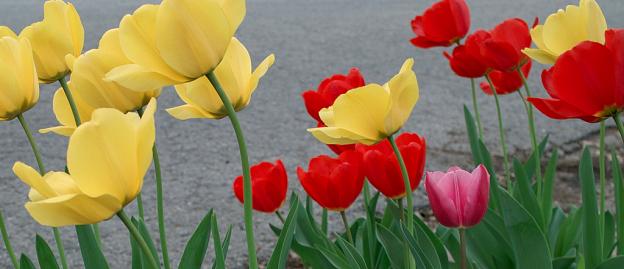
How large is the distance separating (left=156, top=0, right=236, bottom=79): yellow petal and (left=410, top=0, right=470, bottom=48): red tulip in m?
1.17

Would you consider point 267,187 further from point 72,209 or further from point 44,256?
point 72,209

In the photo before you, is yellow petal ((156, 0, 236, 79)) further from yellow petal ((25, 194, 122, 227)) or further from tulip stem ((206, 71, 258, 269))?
yellow petal ((25, 194, 122, 227))


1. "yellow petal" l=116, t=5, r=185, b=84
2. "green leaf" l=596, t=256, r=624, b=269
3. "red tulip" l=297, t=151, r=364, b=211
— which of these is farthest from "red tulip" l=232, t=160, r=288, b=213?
"yellow petal" l=116, t=5, r=185, b=84

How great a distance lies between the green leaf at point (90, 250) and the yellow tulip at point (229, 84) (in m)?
0.35

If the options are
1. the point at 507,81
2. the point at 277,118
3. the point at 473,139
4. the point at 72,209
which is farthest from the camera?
the point at 277,118

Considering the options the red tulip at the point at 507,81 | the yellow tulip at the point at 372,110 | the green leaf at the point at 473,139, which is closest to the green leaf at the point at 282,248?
the yellow tulip at the point at 372,110

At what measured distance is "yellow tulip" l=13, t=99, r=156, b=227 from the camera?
91 centimetres

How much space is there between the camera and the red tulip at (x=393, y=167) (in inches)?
55.8

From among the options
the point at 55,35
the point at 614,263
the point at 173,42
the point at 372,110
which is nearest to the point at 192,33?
the point at 173,42

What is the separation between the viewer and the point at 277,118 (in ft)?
14.6

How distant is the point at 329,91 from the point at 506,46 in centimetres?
41

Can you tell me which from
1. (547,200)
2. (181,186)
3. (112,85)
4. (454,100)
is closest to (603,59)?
(112,85)

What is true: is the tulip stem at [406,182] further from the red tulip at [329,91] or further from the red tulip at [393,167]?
the red tulip at [329,91]

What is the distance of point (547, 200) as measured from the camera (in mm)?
2041
